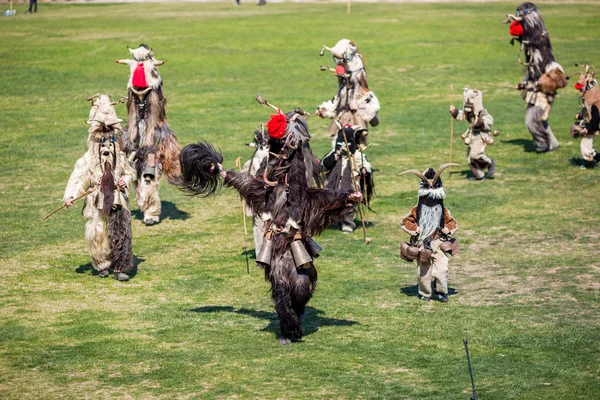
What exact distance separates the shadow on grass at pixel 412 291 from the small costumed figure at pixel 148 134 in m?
5.52

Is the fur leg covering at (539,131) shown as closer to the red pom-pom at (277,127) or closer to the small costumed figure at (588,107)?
the small costumed figure at (588,107)

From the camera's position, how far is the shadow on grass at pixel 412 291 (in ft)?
49.1

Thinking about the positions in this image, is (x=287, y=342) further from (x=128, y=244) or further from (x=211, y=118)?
(x=211, y=118)

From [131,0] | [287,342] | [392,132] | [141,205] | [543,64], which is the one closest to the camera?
[287,342]

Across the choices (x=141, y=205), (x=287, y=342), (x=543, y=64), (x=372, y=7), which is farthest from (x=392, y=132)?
(x=372, y=7)

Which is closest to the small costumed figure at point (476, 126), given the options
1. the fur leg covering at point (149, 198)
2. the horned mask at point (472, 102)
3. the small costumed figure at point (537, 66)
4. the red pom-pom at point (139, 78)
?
the horned mask at point (472, 102)

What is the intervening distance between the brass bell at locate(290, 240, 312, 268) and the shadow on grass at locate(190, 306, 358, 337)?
1.15 m

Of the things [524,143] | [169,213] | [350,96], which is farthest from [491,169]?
[169,213]

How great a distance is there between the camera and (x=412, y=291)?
15.1 metres

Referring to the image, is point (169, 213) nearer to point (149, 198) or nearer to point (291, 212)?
point (149, 198)

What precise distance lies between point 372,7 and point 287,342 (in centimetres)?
3934

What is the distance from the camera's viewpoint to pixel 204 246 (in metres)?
17.9

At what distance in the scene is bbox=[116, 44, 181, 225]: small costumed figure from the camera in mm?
18359

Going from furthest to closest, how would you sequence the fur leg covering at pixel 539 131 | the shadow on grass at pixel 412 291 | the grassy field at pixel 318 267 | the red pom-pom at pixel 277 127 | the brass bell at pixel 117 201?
the fur leg covering at pixel 539 131 < the brass bell at pixel 117 201 < the shadow on grass at pixel 412 291 < the red pom-pom at pixel 277 127 < the grassy field at pixel 318 267
